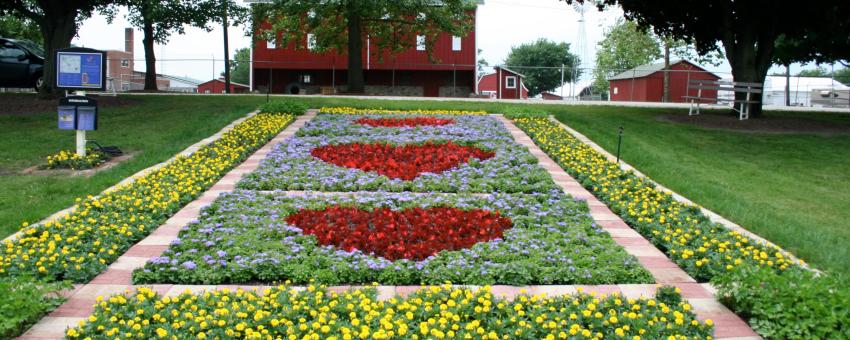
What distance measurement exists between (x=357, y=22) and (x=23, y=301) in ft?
70.4

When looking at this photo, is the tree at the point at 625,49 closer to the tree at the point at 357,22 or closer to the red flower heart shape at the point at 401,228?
the tree at the point at 357,22

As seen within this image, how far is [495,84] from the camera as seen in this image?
5094cm

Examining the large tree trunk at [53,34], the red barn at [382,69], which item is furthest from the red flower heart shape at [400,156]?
the red barn at [382,69]

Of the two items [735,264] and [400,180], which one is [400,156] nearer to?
[400,180]

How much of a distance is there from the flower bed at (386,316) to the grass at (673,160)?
7.02 feet

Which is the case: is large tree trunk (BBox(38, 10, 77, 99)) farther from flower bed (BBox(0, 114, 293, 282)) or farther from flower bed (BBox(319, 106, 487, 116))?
flower bed (BBox(0, 114, 293, 282))

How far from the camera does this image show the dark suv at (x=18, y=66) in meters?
20.4

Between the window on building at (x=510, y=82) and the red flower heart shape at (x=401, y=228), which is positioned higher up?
the window on building at (x=510, y=82)

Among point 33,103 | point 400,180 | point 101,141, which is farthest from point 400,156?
point 33,103

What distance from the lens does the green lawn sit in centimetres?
710

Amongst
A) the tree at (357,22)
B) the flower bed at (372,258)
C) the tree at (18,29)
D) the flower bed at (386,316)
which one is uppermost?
the tree at (18,29)

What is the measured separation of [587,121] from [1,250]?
1111cm

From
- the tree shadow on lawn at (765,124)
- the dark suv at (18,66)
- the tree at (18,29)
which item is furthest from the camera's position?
the tree at (18,29)

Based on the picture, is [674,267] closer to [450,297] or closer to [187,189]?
[450,297]
